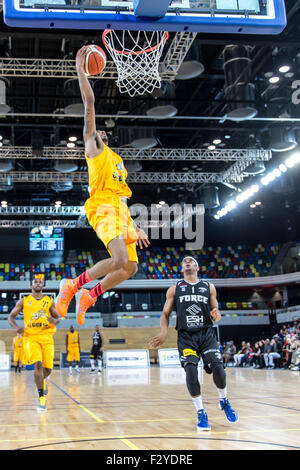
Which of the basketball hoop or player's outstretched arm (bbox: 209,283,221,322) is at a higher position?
the basketball hoop

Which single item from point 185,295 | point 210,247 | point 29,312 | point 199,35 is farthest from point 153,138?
point 210,247

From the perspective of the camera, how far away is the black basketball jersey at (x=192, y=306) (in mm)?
5750

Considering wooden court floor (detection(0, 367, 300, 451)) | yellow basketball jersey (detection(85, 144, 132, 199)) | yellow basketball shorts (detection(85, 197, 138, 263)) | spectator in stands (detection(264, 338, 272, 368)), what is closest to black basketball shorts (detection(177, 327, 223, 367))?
wooden court floor (detection(0, 367, 300, 451))

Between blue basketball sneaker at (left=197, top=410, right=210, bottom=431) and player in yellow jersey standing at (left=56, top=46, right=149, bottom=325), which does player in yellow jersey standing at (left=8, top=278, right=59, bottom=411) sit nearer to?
player in yellow jersey standing at (left=56, top=46, right=149, bottom=325)

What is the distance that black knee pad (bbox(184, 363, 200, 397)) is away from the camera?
546 cm

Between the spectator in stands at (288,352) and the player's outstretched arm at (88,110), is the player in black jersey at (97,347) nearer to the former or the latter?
the spectator in stands at (288,352)

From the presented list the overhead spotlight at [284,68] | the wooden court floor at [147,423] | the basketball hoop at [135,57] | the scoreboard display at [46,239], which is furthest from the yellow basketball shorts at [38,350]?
the scoreboard display at [46,239]

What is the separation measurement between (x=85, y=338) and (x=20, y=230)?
9.56 meters

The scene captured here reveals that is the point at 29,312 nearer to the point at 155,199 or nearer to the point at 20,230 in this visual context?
the point at 155,199

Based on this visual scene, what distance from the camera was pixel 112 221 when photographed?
473 cm

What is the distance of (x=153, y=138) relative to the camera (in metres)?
17.5

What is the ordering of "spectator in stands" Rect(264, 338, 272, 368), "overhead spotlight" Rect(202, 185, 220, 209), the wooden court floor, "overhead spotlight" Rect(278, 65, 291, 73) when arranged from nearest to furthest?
the wooden court floor → "overhead spotlight" Rect(278, 65, 291, 73) → "spectator in stands" Rect(264, 338, 272, 368) → "overhead spotlight" Rect(202, 185, 220, 209)

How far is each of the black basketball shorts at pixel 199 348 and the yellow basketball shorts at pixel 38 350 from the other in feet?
8.77

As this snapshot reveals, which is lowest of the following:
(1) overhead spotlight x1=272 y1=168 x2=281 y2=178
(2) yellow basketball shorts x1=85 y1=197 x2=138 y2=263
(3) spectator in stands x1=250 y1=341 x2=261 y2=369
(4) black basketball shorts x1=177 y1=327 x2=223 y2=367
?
(3) spectator in stands x1=250 y1=341 x2=261 y2=369
